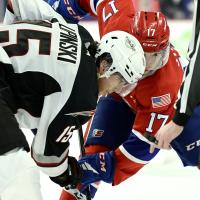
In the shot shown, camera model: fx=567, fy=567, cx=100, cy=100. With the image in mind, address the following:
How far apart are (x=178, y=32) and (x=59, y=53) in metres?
3.35

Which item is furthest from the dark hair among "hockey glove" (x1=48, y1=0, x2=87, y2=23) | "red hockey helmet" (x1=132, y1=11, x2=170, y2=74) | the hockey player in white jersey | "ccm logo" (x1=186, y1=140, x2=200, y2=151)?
"hockey glove" (x1=48, y1=0, x2=87, y2=23)

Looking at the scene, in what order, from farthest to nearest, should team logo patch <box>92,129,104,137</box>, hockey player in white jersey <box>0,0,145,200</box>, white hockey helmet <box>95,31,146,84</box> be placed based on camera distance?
1. team logo patch <box>92,129,104,137</box>
2. white hockey helmet <box>95,31,146,84</box>
3. hockey player in white jersey <box>0,0,145,200</box>

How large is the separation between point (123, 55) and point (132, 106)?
650 mm

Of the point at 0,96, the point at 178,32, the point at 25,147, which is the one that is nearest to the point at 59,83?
the point at 0,96

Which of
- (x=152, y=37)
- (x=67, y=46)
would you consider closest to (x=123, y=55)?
(x=67, y=46)

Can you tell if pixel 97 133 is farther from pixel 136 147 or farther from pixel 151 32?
pixel 151 32

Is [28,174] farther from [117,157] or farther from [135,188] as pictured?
[135,188]

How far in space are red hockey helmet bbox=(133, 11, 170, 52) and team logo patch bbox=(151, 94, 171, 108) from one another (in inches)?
7.8

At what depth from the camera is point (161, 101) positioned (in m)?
2.28

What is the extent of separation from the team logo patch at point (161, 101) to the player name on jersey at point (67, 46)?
21.9 inches

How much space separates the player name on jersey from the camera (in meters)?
1.76

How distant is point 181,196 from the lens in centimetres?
255

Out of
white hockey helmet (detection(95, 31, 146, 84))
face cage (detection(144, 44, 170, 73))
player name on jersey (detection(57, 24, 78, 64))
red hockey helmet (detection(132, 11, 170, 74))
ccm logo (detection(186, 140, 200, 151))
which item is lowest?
ccm logo (detection(186, 140, 200, 151))

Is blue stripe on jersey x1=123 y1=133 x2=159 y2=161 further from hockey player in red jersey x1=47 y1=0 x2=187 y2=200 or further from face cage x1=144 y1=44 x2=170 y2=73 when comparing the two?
face cage x1=144 y1=44 x2=170 y2=73
